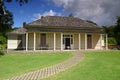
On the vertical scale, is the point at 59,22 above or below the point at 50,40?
above

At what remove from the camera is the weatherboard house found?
31669 millimetres

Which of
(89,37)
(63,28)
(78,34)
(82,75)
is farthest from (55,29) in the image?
(82,75)

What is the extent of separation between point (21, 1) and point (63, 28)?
9.46 m

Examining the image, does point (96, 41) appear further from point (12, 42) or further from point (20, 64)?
point (20, 64)

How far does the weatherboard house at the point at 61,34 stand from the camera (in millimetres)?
31669

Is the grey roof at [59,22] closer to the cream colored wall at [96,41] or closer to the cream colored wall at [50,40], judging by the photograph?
the cream colored wall at [50,40]

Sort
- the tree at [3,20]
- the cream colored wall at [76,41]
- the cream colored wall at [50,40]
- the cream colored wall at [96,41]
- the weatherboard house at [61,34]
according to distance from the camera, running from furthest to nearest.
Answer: the cream colored wall at [96,41] < the cream colored wall at [76,41] < the cream colored wall at [50,40] < the weatherboard house at [61,34] < the tree at [3,20]

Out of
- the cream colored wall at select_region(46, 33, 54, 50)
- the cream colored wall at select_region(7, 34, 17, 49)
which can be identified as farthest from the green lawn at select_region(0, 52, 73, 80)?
the cream colored wall at select_region(7, 34, 17, 49)

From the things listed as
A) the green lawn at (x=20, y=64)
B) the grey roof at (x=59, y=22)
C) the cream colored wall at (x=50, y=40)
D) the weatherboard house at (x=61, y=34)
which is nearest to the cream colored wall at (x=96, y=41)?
the weatherboard house at (x=61, y=34)

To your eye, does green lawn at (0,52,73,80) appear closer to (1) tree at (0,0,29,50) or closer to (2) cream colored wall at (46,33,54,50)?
(1) tree at (0,0,29,50)

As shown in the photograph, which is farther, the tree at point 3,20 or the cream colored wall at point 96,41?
the cream colored wall at point 96,41

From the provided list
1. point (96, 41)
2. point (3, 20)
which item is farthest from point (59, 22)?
point (3, 20)

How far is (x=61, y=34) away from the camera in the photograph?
31.0 m

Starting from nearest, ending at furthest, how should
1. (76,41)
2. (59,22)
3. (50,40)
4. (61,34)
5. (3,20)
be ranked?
(61,34) → (50,40) → (76,41) → (59,22) → (3,20)
